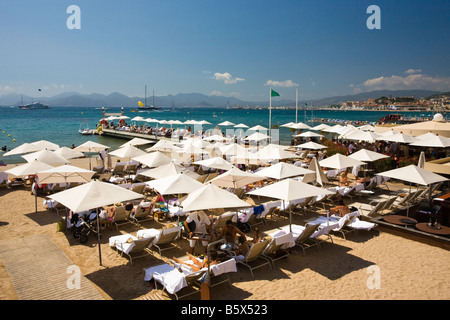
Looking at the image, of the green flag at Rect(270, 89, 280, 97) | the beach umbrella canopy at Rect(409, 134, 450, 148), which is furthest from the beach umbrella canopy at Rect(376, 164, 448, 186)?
the green flag at Rect(270, 89, 280, 97)

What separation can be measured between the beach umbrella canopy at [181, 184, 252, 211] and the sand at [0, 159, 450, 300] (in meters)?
1.35

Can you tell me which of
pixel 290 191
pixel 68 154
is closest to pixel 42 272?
pixel 290 191

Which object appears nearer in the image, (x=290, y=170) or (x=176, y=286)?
(x=176, y=286)

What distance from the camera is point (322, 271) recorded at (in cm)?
608

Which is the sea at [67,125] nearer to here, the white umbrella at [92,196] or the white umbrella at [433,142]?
the white umbrella at [433,142]

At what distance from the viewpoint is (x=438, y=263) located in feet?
20.8

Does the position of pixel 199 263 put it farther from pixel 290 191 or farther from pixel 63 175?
pixel 63 175

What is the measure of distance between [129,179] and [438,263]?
1088 cm

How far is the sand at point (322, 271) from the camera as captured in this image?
525 cm

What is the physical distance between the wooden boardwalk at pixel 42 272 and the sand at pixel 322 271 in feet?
0.49

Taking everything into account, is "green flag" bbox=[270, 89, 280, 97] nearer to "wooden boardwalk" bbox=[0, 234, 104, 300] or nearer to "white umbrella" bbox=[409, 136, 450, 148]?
"white umbrella" bbox=[409, 136, 450, 148]
